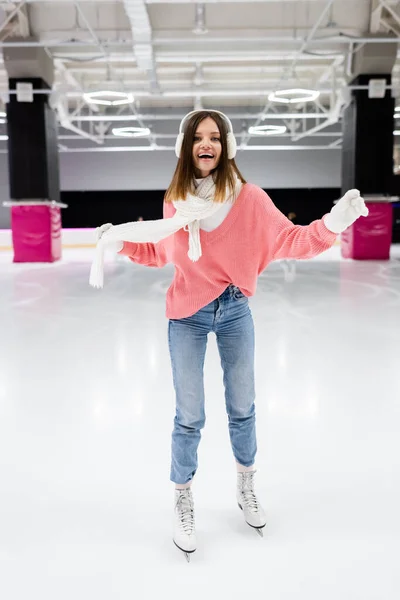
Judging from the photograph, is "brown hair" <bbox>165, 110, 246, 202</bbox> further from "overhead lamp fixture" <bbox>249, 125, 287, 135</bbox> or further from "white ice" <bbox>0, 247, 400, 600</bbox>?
"overhead lamp fixture" <bbox>249, 125, 287, 135</bbox>

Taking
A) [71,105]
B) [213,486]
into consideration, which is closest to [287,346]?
[213,486]

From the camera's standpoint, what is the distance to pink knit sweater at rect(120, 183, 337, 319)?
1.81 meters

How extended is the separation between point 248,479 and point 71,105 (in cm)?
2090

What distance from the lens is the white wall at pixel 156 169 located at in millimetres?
23016

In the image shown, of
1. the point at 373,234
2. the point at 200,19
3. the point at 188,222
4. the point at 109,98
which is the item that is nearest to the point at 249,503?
the point at 188,222

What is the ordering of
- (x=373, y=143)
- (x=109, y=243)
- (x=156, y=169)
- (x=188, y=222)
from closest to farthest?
(x=188, y=222) < (x=109, y=243) < (x=373, y=143) < (x=156, y=169)

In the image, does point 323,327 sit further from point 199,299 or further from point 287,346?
point 199,299

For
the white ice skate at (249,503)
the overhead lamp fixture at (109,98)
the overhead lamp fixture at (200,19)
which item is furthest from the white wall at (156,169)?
the white ice skate at (249,503)

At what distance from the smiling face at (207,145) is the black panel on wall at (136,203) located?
2198 cm

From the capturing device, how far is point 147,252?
2023 millimetres

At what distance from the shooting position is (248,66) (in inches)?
591

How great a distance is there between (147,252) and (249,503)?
3.07ft

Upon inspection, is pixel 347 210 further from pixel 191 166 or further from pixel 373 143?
pixel 373 143

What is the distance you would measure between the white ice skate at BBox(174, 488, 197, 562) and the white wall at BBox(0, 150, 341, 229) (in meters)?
21.7
